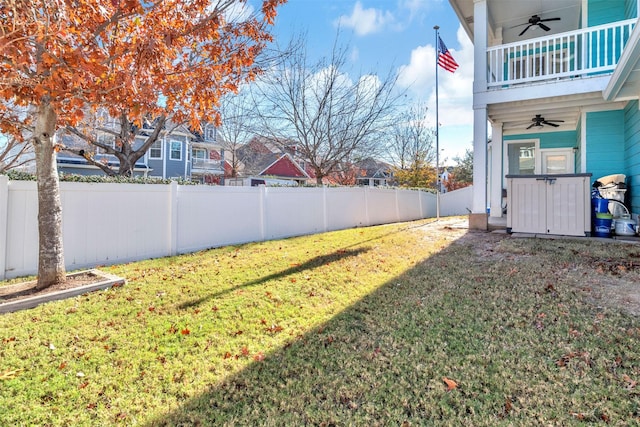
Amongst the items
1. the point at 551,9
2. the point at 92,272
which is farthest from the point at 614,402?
the point at 551,9

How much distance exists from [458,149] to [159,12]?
109 ft

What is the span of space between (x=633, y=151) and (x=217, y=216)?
9.90 m

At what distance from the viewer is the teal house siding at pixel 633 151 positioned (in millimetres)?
7410

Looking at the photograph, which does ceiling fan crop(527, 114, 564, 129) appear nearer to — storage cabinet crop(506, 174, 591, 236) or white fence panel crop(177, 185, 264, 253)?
storage cabinet crop(506, 174, 591, 236)

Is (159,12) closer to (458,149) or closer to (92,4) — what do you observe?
(92,4)

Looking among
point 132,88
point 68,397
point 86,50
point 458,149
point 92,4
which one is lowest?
point 68,397

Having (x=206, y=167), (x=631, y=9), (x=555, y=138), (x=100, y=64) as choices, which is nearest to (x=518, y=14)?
(x=631, y=9)

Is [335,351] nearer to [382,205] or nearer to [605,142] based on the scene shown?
[605,142]

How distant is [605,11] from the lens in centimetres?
884

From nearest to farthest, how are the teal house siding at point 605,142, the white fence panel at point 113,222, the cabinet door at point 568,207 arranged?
the white fence panel at point 113,222
the cabinet door at point 568,207
the teal house siding at point 605,142

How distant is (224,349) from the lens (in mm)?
2986

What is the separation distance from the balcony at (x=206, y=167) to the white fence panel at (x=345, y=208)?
55.6ft

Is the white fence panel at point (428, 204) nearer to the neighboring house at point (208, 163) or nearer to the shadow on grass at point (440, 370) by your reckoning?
the shadow on grass at point (440, 370)

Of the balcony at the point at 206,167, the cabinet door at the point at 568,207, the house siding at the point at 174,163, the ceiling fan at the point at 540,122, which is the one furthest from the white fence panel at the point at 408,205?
the house siding at the point at 174,163
